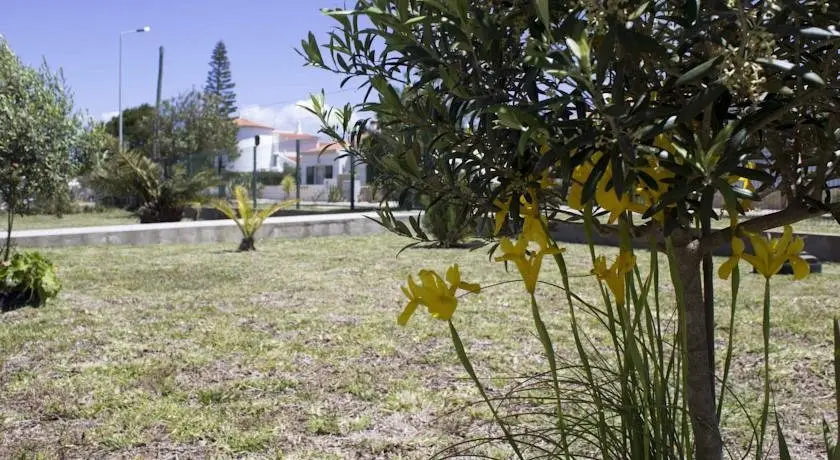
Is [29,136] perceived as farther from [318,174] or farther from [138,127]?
[318,174]

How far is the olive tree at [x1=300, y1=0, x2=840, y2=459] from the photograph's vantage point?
39.8 inches

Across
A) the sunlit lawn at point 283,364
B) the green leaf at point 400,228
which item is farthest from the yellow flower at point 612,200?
the sunlit lawn at point 283,364

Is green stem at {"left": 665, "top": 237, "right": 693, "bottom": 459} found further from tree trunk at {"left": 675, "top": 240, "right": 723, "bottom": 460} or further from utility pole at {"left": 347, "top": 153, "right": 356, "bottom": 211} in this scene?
utility pole at {"left": 347, "top": 153, "right": 356, "bottom": 211}

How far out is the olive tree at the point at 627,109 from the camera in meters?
1.01

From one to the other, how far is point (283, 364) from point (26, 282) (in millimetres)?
3159

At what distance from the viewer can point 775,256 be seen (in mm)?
1709

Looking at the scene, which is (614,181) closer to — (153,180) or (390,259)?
(390,259)

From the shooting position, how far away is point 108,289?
761 centimetres

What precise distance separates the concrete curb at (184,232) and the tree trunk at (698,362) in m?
10.5

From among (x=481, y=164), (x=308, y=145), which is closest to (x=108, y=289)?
(x=481, y=164)

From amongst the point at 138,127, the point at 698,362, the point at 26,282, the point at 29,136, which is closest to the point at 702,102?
the point at 698,362

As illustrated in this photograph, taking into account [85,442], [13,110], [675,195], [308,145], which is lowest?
[85,442]

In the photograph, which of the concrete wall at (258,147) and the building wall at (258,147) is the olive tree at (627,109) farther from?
the building wall at (258,147)

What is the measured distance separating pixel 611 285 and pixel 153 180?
1852cm
